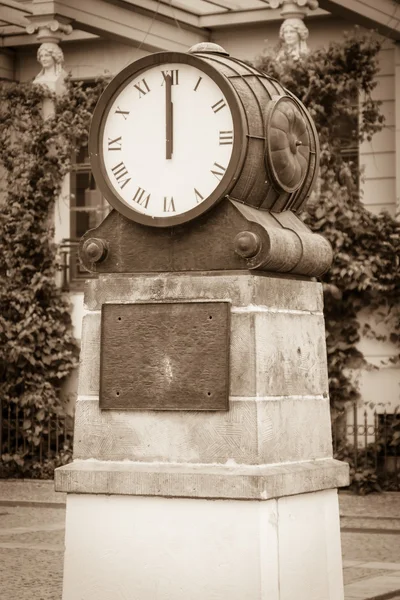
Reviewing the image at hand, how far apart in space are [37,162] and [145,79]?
39.1 feet

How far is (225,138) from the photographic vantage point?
6480 millimetres

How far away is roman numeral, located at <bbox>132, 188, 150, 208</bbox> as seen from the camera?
21.8 feet

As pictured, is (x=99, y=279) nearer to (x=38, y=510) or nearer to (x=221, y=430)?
(x=221, y=430)

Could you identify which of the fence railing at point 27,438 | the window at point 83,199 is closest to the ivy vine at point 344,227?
the fence railing at point 27,438

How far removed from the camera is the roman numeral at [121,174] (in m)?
6.68

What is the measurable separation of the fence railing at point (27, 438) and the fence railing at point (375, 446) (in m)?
3.51

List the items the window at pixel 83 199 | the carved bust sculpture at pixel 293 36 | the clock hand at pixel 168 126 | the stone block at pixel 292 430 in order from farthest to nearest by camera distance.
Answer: the window at pixel 83 199
the carved bust sculpture at pixel 293 36
the clock hand at pixel 168 126
the stone block at pixel 292 430

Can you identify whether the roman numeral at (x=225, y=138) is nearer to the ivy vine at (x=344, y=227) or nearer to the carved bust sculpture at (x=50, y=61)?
the ivy vine at (x=344, y=227)

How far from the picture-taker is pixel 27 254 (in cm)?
1834

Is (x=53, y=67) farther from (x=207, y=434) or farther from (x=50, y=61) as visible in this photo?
(x=207, y=434)

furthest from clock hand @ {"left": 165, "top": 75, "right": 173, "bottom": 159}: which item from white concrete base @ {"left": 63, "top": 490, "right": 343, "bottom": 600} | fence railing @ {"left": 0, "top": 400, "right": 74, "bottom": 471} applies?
fence railing @ {"left": 0, "top": 400, "right": 74, "bottom": 471}

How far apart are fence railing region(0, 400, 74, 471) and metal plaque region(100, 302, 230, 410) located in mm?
10652

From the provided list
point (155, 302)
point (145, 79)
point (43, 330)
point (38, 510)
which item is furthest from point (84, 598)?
point (43, 330)

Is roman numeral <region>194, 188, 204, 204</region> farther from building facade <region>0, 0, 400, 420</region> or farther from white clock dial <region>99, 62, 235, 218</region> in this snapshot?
building facade <region>0, 0, 400, 420</region>
